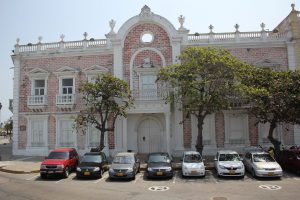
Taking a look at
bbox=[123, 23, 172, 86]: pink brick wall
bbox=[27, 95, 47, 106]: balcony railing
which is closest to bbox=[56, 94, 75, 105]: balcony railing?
bbox=[27, 95, 47, 106]: balcony railing

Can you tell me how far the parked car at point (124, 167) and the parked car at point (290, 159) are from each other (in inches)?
377

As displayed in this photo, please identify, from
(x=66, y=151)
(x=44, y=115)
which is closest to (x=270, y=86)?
(x=66, y=151)

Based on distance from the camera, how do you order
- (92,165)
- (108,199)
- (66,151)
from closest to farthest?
1. (108,199)
2. (92,165)
3. (66,151)

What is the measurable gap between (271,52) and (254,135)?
7.51m

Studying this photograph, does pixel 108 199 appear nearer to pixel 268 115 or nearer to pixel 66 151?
pixel 66 151

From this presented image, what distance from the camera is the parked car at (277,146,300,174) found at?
19.3 meters

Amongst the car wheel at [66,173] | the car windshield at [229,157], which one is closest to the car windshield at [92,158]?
the car wheel at [66,173]

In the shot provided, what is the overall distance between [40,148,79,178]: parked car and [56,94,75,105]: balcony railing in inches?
329

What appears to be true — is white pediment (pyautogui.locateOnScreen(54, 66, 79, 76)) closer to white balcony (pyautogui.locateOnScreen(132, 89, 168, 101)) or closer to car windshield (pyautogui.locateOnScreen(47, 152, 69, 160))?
white balcony (pyautogui.locateOnScreen(132, 89, 168, 101))

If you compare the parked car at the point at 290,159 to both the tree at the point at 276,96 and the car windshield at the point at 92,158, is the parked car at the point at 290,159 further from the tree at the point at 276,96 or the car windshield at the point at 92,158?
the car windshield at the point at 92,158

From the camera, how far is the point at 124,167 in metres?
18.4

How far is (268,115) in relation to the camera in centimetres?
2272

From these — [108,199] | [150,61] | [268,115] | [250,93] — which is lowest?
[108,199]

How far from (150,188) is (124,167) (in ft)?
9.23
